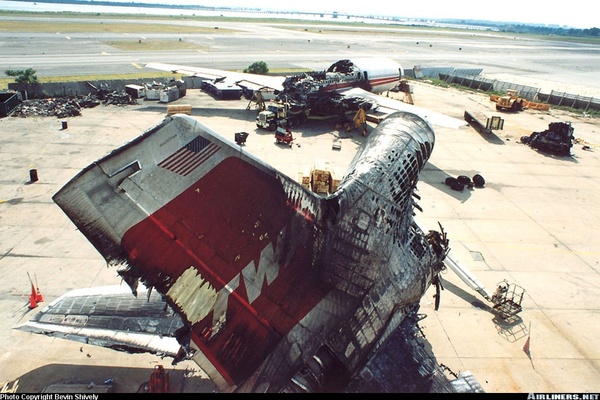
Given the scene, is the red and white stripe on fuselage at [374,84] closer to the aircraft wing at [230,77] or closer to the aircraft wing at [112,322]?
the aircraft wing at [230,77]

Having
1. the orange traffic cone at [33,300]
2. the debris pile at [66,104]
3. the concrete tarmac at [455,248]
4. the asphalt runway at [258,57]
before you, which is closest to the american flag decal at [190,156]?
the concrete tarmac at [455,248]

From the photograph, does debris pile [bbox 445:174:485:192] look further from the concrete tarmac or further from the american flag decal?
the american flag decal

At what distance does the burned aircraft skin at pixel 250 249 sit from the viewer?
6.75 m

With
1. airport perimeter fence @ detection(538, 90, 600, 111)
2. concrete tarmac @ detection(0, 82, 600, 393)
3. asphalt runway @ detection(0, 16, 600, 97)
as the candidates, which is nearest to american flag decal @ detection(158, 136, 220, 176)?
concrete tarmac @ detection(0, 82, 600, 393)

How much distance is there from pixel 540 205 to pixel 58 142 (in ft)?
121

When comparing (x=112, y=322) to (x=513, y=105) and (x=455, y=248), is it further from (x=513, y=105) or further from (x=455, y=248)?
(x=513, y=105)

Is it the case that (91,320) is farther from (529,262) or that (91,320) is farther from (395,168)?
(529,262)

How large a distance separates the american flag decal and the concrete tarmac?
8252 mm

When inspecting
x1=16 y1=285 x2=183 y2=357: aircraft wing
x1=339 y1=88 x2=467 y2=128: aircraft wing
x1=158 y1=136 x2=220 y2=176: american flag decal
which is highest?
x1=158 y1=136 x2=220 y2=176: american flag decal

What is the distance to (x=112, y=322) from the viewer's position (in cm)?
1069

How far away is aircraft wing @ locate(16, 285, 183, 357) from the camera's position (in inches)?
398

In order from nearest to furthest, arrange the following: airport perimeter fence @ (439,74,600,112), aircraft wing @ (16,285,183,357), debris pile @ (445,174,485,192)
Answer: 1. aircraft wing @ (16,285,183,357)
2. debris pile @ (445,174,485,192)
3. airport perimeter fence @ (439,74,600,112)

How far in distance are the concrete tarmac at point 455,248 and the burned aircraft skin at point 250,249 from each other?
5.40m

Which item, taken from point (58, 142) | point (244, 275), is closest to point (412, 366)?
point (244, 275)
